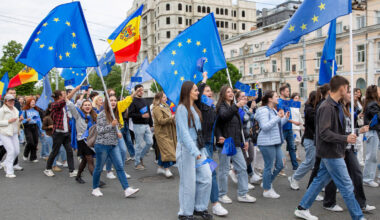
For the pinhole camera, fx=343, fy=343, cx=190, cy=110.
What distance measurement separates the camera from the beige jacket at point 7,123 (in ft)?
25.8

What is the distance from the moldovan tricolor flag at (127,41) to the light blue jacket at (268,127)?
3.72 metres

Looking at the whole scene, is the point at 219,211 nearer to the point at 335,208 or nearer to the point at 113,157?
the point at 335,208

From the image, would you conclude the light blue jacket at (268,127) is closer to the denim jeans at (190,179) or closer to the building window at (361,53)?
the denim jeans at (190,179)

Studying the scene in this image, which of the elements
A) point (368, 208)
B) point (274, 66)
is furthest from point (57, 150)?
point (274, 66)

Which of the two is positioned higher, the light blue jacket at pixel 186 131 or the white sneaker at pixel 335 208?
the light blue jacket at pixel 186 131

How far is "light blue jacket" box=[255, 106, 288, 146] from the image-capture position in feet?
18.6

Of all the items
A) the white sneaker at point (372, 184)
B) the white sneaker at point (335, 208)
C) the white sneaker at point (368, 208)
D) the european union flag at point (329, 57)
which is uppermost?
the european union flag at point (329, 57)

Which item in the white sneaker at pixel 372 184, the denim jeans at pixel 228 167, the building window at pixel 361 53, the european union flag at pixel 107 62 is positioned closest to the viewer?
the denim jeans at pixel 228 167

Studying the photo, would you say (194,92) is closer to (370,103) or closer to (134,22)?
(370,103)

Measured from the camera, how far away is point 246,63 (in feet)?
182

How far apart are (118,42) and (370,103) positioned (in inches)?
223

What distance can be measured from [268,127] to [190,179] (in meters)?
1.83

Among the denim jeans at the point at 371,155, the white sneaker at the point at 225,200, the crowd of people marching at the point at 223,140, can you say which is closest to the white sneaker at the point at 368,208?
the crowd of people marching at the point at 223,140

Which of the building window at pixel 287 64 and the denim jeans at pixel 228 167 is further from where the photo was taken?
the building window at pixel 287 64
